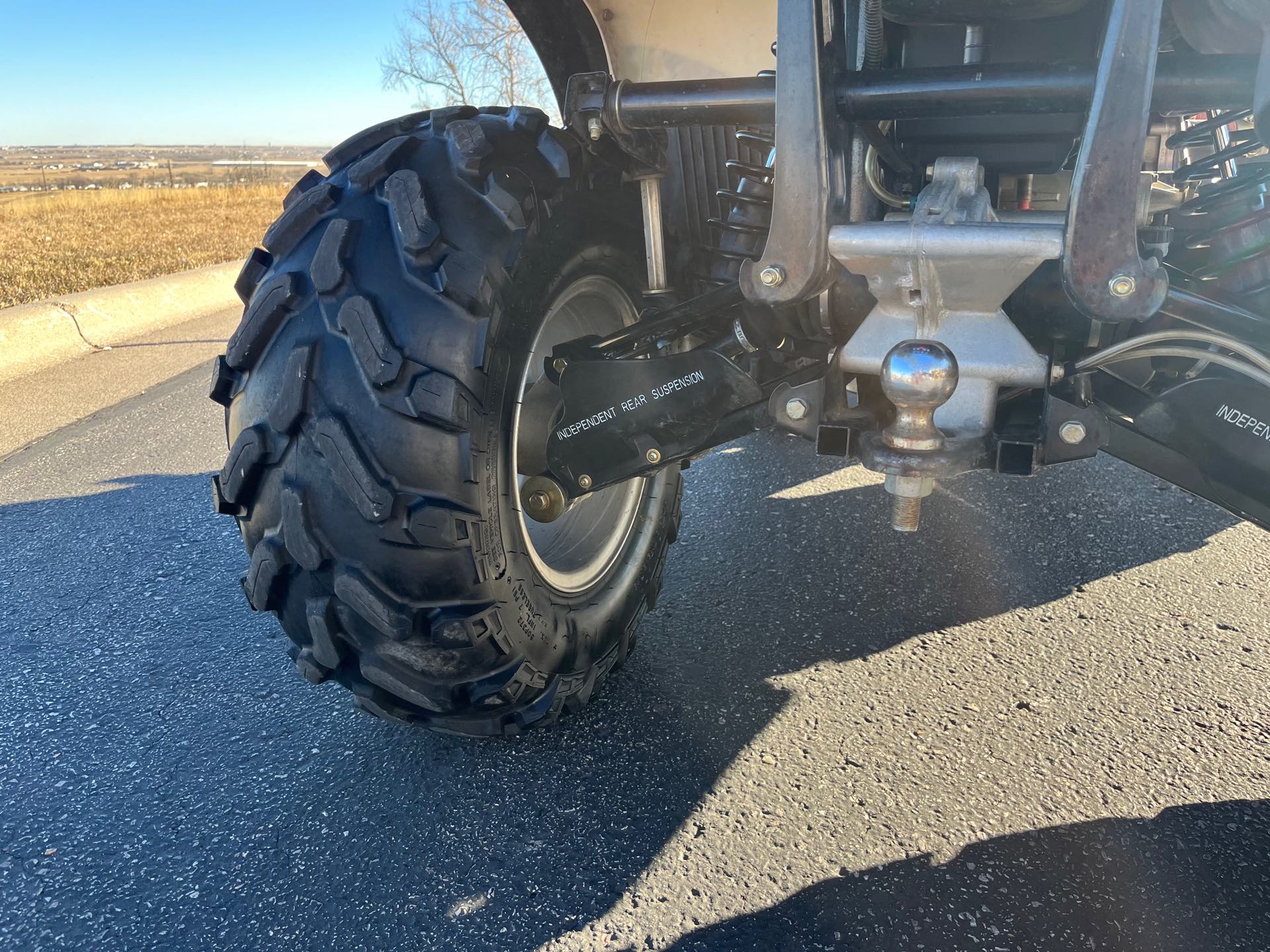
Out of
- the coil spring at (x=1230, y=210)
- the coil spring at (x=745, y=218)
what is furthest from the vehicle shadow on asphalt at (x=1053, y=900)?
the coil spring at (x=745, y=218)

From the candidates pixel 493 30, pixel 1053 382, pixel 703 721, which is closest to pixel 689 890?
pixel 703 721

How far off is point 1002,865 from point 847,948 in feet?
1.26

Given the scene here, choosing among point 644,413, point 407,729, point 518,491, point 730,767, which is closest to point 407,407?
point 518,491

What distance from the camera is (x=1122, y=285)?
4.92 ft

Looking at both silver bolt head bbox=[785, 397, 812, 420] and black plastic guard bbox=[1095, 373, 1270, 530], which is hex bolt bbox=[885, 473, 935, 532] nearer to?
silver bolt head bbox=[785, 397, 812, 420]

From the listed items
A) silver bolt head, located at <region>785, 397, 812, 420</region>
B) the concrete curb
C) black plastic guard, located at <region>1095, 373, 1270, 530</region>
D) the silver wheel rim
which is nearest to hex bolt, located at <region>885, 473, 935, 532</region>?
silver bolt head, located at <region>785, 397, 812, 420</region>

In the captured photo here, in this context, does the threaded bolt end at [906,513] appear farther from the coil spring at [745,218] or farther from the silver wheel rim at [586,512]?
the silver wheel rim at [586,512]

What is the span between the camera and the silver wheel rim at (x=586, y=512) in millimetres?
2320

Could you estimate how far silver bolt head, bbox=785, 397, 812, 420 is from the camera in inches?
78.2

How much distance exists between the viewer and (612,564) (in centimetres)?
251

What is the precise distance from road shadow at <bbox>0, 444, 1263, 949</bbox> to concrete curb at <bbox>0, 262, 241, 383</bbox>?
314 cm

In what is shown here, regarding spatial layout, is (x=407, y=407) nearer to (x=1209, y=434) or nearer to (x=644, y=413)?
(x=644, y=413)

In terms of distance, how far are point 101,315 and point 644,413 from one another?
21.6 feet

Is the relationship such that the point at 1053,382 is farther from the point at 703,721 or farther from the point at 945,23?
the point at 703,721
